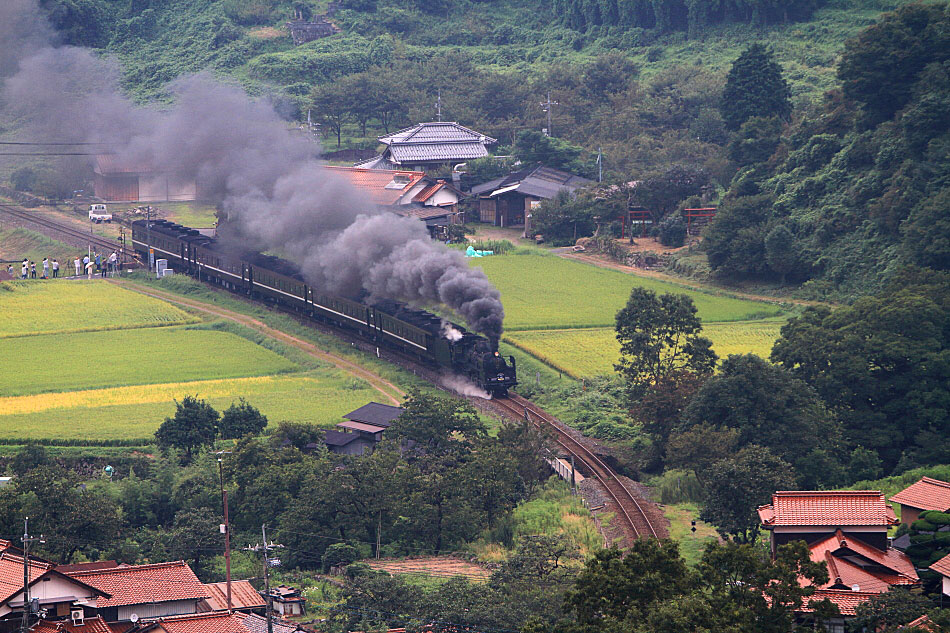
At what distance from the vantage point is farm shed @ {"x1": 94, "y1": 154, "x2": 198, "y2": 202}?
246 feet

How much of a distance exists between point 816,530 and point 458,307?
2068 centimetres

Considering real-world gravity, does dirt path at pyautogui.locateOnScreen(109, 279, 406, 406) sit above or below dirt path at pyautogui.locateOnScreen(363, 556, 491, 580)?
above

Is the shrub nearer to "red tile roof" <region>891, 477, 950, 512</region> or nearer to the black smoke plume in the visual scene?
the black smoke plume

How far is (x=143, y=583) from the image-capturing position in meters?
28.3

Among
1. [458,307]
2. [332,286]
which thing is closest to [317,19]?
[332,286]

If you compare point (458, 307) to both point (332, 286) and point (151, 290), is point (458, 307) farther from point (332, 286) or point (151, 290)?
point (151, 290)

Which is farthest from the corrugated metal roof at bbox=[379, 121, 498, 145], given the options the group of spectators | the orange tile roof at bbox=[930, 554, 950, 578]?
the orange tile roof at bbox=[930, 554, 950, 578]

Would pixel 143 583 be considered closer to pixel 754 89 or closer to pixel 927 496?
pixel 927 496

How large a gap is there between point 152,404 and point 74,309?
1561 cm

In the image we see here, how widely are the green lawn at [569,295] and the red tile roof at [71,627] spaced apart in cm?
3110

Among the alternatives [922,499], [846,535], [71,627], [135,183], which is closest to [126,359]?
[71,627]

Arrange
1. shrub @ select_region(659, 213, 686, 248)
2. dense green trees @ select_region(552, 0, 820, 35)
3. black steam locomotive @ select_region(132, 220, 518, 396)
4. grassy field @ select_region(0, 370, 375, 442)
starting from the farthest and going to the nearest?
1. dense green trees @ select_region(552, 0, 820, 35)
2. shrub @ select_region(659, 213, 686, 248)
3. black steam locomotive @ select_region(132, 220, 518, 396)
4. grassy field @ select_region(0, 370, 375, 442)

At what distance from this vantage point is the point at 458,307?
4772cm

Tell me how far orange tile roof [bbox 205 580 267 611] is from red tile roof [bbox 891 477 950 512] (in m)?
16.0
